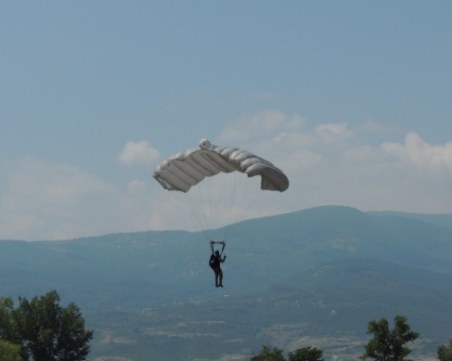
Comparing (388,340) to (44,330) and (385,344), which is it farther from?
(44,330)

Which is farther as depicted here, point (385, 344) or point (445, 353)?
point (445, 353)

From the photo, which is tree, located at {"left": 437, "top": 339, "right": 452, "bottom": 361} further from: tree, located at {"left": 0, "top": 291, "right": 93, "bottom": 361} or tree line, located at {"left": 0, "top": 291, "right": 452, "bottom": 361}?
tree, located at {"left": 0, "top": 291, "right": 93, "bottom": 361}

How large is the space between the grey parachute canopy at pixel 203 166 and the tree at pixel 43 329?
4877 centimetres

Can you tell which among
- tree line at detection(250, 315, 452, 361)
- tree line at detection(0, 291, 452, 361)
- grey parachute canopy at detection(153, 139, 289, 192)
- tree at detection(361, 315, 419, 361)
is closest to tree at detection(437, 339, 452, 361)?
tree line at detection(250, 315, 452, 361)

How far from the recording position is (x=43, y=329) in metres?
87.4

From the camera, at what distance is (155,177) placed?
1679 inches

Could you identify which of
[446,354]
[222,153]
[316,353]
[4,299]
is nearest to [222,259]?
[222,153]

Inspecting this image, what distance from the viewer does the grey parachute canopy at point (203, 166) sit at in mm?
37750

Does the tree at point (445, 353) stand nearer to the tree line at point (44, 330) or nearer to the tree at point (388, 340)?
the tree at point (388, 340)

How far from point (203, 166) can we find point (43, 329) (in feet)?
166

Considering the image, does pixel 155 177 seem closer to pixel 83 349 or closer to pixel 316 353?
pixel 316 353

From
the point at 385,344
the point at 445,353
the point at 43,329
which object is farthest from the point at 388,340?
the point at 43,329

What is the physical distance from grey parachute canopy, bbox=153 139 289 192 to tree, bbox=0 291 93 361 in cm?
4877

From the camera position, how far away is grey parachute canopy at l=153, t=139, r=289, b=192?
124 ft
